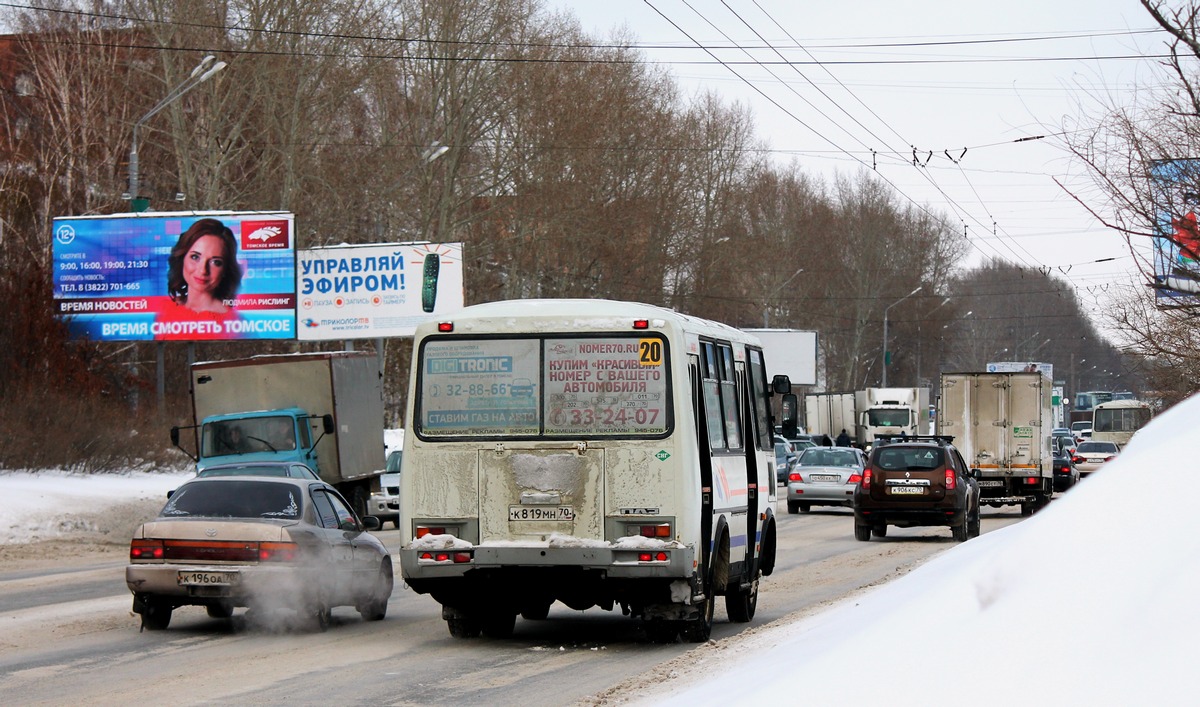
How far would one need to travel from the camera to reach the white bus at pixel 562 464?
1222 cm

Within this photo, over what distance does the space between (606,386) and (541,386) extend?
0.53m

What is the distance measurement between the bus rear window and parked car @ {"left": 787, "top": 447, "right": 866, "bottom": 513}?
2589 centimetres

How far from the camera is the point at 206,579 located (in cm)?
1314

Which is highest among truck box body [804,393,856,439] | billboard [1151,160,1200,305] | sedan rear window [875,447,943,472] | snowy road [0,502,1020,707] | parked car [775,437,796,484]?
billboard [1151,160,1200,305]

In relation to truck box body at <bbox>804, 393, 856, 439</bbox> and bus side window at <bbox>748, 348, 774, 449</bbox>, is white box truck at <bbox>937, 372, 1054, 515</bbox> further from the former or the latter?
truck box body at <bbox>804, 393, 856, 439</bbox>

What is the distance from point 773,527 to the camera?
1602 cm

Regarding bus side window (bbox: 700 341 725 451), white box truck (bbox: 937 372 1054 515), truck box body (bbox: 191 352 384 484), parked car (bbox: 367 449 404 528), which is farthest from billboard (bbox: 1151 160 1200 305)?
white box truck (bbox: 937 372 1054 515)

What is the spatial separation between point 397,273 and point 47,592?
28.6 m

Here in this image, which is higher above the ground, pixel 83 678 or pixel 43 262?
pixel 43 262

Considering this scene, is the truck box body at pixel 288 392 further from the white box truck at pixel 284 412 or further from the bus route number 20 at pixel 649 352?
the bus route number 20 at pixel 649 352

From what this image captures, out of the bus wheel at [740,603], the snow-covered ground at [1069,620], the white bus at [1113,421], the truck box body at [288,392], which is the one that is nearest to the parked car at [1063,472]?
the truck box body at [288,392]

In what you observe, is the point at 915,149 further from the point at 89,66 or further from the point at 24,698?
the point at 89,66

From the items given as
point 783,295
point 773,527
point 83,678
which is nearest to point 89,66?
point 773,527

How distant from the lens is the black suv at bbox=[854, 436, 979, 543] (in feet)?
86.0
